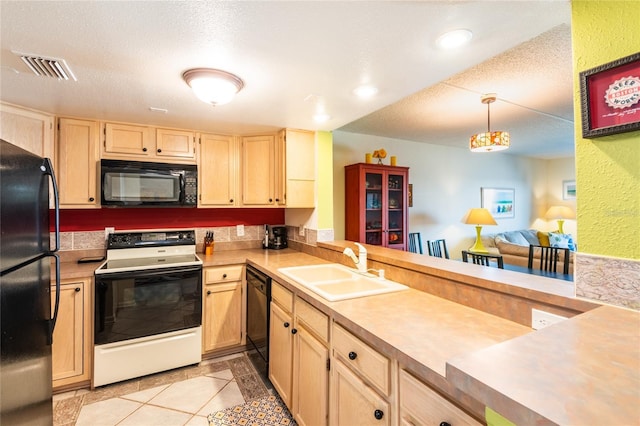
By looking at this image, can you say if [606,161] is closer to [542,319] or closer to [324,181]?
[542,319]

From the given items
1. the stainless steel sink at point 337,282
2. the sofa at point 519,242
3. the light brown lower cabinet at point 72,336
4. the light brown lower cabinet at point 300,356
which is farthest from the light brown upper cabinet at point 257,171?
the sofa at point 519,242

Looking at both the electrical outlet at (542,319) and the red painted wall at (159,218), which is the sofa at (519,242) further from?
the electrical outlet at (542,319)

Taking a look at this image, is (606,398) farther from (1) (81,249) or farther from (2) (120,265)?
(1) (81,249)

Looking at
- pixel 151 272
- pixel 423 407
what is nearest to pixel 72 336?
pixel 151 272

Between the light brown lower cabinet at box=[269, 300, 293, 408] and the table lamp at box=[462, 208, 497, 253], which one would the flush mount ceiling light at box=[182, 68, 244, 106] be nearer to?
the light brown lower cabinet at box=[269, 300, 293, 408]

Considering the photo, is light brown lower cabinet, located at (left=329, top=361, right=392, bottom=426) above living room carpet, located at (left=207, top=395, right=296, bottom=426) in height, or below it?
above

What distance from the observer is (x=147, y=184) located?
2.57m

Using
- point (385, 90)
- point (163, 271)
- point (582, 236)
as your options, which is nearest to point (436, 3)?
point (385, 90)

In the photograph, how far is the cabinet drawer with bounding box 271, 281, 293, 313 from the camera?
187cm

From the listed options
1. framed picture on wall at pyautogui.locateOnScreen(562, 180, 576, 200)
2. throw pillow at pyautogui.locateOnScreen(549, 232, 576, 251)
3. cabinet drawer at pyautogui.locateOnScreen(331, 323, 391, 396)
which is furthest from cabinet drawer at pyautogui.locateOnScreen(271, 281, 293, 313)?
framed picture on wall at pyautogui.locateOnScreen(562, 180, 576, 200)

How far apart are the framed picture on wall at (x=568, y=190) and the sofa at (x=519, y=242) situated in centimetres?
113

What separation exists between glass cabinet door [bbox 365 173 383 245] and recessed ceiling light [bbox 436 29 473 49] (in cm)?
263

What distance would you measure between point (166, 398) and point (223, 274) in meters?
0.97

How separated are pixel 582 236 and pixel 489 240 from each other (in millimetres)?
5097
